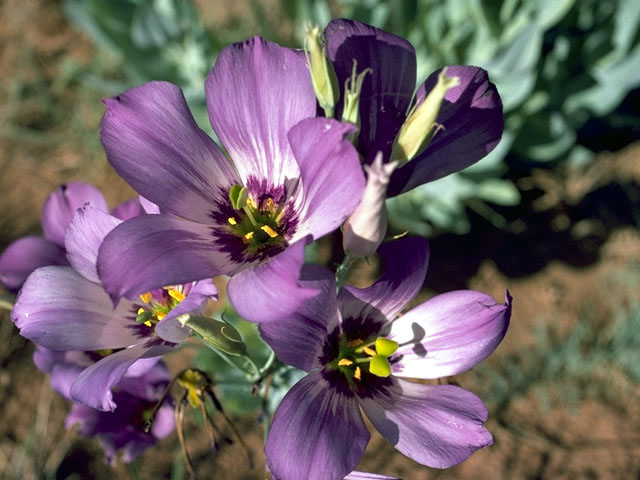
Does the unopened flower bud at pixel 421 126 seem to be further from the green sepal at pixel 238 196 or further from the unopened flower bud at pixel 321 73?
the green sepal at pixel 238 196

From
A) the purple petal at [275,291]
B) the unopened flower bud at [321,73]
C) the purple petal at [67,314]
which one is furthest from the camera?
the purple petal at [67,314]

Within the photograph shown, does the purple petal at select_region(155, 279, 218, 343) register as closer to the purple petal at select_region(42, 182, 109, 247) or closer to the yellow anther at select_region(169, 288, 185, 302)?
the yellow anther at select_region(169, 288, 185, 302)

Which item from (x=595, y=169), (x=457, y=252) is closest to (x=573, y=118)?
(x=595, y=169)

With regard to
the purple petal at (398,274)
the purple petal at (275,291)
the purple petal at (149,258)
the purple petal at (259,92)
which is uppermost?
the purple petal at (259,92)

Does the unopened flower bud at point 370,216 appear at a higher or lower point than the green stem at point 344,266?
higher

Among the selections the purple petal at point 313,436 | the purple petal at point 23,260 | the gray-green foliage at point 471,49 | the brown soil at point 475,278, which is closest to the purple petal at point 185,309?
the purple petal at point 313,436

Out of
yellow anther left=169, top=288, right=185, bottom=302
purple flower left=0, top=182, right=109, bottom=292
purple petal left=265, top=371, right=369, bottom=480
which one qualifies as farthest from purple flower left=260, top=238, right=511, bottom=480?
purple flower left=0, top=182, right=109, bottom=292

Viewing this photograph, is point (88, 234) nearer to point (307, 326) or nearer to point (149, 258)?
point (149, 258)

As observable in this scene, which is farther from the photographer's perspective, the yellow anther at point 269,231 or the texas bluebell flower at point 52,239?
the texas bluebell flower at point 52,239

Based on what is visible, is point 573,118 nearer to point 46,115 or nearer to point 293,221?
point 293,221
